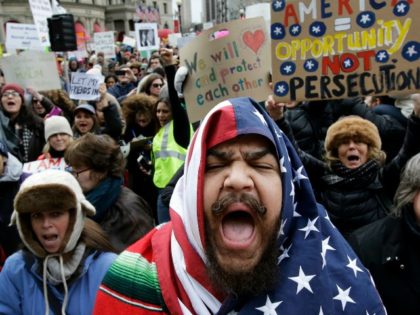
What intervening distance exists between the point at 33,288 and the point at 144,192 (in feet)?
8.86

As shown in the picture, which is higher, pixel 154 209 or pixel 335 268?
pixel 335 268

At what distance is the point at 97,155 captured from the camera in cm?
328

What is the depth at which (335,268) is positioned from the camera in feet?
5.24

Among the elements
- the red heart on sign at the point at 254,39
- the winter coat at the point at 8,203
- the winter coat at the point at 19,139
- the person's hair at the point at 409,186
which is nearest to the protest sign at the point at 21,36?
the winter coat at the point at 19,139

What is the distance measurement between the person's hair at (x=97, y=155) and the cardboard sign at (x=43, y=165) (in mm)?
1047

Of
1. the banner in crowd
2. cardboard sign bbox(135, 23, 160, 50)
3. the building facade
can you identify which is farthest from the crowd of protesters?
the building facade

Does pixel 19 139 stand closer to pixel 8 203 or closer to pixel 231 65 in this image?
pixel 8 203

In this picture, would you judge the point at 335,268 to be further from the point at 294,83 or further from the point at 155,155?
the point at 155,155

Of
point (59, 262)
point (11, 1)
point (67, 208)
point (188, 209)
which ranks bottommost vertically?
point (59, 262)

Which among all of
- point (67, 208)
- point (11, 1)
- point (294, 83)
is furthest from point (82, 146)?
point (11, 1)

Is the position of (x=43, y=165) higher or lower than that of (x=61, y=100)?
lower

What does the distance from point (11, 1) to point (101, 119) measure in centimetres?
5435

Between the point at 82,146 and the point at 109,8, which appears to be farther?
the point at 109,8

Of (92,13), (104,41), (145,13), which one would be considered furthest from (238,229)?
(92,13)
